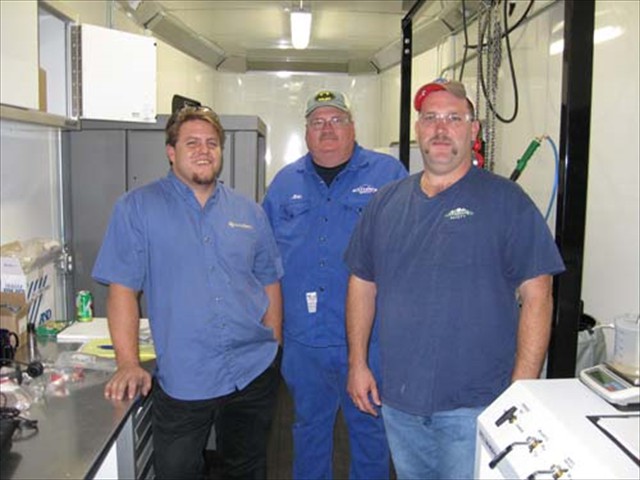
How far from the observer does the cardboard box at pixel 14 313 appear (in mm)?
2035

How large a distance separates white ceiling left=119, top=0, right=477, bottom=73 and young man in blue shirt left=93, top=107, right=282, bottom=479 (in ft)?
6.98

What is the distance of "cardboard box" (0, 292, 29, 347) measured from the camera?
2.04 metres

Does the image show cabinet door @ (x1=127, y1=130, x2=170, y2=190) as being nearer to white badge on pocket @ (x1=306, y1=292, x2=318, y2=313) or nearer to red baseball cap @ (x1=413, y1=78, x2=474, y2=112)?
white badge on pocket @ (x1=306, y1=292, x2=318, y2=313)

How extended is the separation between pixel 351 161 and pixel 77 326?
1.36 meters

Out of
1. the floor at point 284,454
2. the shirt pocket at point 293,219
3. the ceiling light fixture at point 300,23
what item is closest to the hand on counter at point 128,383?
the shirt pocket at point 293,219

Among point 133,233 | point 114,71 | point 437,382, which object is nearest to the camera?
point 437,382

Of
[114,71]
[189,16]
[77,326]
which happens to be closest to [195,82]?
[189,16]

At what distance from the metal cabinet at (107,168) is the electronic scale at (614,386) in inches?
76.1

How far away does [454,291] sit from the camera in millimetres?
1494

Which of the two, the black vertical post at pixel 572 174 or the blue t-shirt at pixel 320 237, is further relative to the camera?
the blue t-shirt at pixel 320 237

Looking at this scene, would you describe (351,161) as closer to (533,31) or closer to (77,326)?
(77,326)

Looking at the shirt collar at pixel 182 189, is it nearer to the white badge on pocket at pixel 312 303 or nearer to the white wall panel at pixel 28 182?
the white badge on pocket at pixel 312 303

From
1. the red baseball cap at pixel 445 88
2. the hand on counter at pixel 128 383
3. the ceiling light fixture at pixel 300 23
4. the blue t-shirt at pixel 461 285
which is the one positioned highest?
the ceiling light fixture at pixel 300 23

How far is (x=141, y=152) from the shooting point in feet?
9.45
